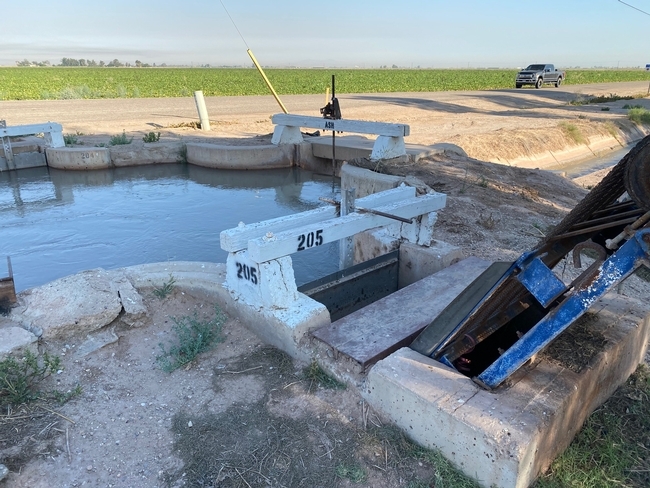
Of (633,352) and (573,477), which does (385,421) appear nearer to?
(573,477)

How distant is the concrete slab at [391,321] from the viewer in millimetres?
3393

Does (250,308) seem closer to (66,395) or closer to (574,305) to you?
(66,395)

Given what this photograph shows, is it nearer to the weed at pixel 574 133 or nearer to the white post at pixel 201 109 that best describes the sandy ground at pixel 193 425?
the white post at pixel 201 109

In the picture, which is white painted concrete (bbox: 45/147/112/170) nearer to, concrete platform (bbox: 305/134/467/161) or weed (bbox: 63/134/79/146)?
weed (bbox: 63/134/79/146)

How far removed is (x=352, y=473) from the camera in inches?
106

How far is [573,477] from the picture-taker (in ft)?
8.93

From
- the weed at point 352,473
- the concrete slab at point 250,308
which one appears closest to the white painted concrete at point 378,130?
the concrete slab at point 250,308

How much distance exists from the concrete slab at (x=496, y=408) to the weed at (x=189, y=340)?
1.34 m

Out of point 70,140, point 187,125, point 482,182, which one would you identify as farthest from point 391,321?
point 187,125

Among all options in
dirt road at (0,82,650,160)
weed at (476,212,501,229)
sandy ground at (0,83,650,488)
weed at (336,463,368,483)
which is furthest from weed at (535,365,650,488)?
dirt road at (0,82,650,160)

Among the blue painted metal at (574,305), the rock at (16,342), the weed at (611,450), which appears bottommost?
the weed at (611,450)

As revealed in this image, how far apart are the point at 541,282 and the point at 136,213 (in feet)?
25.3

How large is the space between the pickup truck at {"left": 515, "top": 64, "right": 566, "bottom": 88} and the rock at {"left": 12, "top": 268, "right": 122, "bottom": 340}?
44.4 meters

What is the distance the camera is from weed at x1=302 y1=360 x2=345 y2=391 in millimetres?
3332
